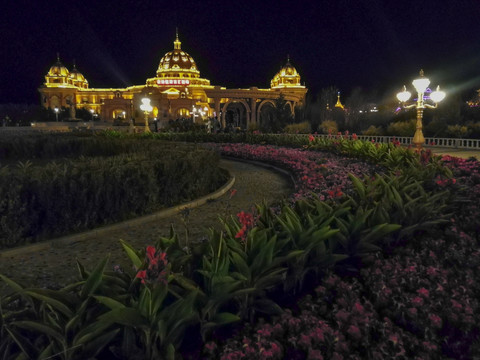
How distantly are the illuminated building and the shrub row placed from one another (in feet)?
242

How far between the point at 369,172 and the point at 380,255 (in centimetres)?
733

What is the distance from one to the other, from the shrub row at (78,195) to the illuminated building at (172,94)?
73802 millimetres

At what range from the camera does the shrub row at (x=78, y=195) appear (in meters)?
7.34

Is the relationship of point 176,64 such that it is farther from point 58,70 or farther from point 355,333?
point 355,333

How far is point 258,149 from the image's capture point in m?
21.2

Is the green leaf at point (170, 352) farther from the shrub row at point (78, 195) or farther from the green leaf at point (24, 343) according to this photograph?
the shrub row at point (78, 195)

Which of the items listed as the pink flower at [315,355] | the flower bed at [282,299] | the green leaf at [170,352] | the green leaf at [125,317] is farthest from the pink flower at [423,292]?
the green leaf at [125,317]

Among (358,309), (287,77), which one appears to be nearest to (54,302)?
(358,309)

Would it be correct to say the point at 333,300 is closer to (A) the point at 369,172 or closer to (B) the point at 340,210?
(B) the point at 340,210

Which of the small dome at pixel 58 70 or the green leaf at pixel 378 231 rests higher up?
the small dome at pixel 58 70

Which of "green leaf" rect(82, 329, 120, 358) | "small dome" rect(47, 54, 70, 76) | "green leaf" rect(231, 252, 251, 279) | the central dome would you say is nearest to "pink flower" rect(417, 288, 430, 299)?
"green leaf" rect(231, 252, 251, 279)

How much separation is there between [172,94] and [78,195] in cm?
9920

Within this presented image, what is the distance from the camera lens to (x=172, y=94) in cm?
10356

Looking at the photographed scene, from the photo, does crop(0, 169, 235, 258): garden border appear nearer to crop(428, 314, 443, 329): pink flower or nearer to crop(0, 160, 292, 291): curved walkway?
crop(0, 160, 292, 291): curved walkway
